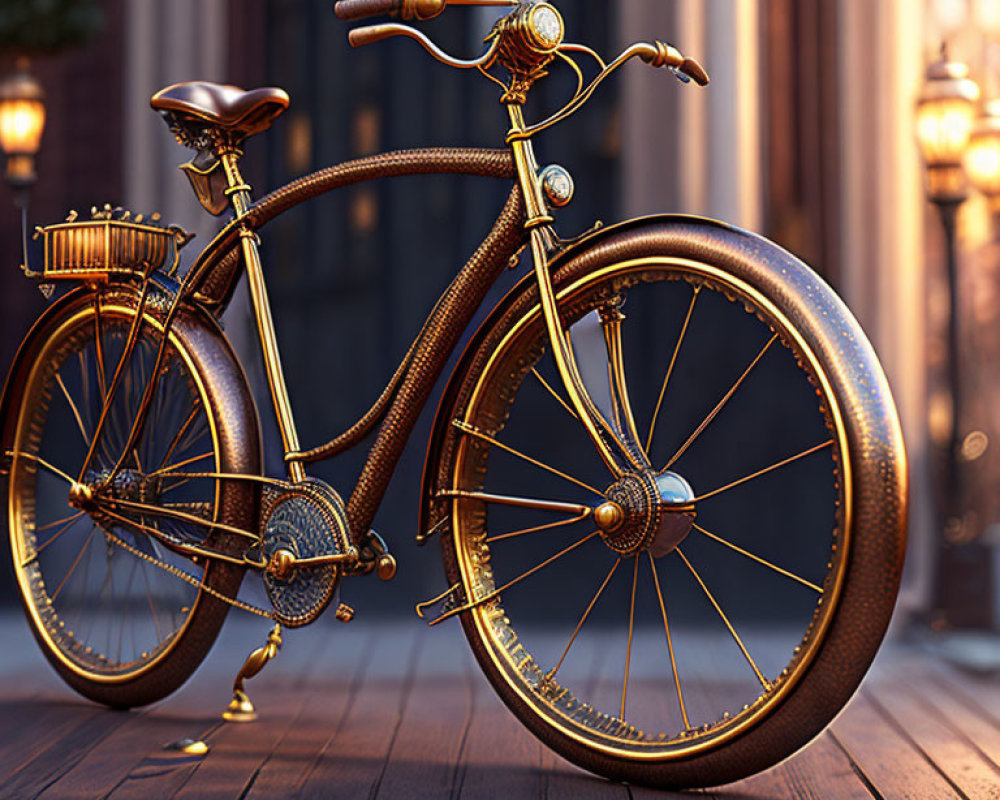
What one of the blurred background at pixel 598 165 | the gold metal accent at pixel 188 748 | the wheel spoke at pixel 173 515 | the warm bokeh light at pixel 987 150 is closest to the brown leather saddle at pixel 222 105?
the wheel spoke at pixel 173 515

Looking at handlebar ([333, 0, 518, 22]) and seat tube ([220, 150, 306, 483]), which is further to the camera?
seat tube ([220, 150, 306, 483])

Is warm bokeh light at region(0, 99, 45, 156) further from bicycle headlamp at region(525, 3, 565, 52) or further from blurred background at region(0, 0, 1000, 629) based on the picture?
bicycle headlamp at region(525, 3, 565, 52)

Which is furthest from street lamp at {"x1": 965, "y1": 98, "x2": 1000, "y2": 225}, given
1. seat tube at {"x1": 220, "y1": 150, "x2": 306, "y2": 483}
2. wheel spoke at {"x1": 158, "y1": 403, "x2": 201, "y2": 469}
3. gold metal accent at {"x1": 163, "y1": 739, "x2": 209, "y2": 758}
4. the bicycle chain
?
gold metal accent at {"x1": 163, "y1": 739, "x2": 209, "y2": 758}

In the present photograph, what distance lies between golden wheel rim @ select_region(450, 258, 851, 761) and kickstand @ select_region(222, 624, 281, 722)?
1.30 feet

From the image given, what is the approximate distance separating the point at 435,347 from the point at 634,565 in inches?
50.7

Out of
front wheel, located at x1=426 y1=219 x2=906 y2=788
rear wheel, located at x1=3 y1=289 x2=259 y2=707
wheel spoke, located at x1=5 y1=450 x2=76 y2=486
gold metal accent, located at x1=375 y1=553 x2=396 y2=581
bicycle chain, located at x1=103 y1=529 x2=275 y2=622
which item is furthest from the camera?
wheel spoke, located at x1=5 y1=450 x2=76 y2=486

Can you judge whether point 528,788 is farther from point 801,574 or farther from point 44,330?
point 801,574

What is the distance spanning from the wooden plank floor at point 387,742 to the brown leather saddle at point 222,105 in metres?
1.14

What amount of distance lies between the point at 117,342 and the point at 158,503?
0.41 meters

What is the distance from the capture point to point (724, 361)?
3.92m

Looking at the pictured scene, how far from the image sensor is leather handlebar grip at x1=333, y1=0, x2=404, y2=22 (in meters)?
2.11

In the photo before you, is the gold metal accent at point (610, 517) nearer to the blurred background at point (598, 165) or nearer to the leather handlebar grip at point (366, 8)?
the leather handlebar grip at point (366, 8)

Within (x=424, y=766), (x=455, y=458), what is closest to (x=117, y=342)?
(x=455, y=458)

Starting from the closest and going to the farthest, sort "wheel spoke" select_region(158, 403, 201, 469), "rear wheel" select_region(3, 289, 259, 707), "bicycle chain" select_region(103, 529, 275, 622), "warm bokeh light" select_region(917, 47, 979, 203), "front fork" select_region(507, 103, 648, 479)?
"front fork" select_region(507, 103, 648, 479) < "bicycle chain" select_region(103, 529, 275, 622) < "rear wheel" select_region(3, 289, 259, 707) < "wheel spoke" select_region(158, 403, 201, 469) < "warm bokeh light" select_region(917, 47, 979, 203)
